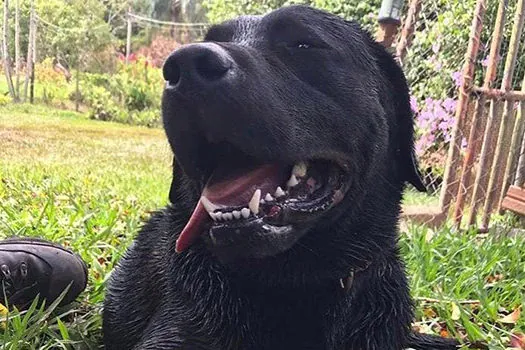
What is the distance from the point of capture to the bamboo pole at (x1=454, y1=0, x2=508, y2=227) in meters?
4.52

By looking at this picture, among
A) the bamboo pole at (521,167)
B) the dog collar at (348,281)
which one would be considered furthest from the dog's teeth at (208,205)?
the bamboo pole at (521,167)

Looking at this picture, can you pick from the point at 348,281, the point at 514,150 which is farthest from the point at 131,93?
the point at 348,281

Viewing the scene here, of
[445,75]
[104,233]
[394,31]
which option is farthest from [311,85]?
[445,75]

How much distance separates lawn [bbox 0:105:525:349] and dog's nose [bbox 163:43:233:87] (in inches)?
41.6

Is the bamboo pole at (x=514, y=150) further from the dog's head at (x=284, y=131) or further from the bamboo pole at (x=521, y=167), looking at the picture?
the dog's head at (x=284, y=131)

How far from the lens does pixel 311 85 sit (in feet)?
5.44

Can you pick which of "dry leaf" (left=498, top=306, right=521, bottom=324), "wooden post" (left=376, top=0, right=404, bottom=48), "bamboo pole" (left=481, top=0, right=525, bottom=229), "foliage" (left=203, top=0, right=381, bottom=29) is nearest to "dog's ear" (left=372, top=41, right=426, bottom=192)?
"dry leaf" (left=498, top=306, right=521, bottom=324)

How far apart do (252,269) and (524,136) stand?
366 cm

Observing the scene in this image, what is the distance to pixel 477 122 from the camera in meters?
4.66

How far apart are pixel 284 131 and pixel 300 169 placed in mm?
165

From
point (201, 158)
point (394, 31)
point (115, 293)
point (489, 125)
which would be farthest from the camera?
point (489, 125)

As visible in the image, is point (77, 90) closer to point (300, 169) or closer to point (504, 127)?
point (504, 127)

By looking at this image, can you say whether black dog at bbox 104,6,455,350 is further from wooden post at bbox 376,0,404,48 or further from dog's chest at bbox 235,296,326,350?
wooden post at bbox 376,0,404,48

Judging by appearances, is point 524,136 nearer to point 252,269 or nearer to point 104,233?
point 104,233
